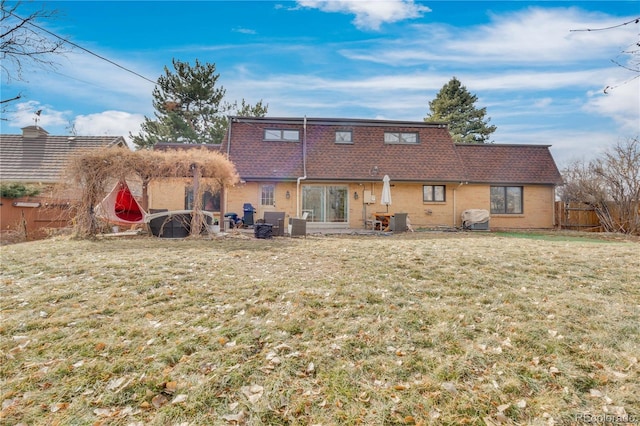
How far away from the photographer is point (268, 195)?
1602 centimetres

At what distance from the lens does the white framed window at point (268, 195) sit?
16.0m

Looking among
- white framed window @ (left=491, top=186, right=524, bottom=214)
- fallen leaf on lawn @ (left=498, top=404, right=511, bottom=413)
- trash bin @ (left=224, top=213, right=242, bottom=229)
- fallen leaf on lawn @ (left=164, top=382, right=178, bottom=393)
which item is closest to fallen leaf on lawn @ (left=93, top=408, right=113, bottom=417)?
fallen leaf on lawn @ (left=164, top=382, right=178, bottom=393)

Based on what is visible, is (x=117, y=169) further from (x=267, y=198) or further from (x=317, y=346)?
(x=317, y=346)

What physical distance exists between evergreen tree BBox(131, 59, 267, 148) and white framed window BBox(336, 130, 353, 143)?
14.6 m

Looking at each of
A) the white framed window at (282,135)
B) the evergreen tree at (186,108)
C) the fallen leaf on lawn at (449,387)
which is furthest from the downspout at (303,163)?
the evergreen tree at (186,108)

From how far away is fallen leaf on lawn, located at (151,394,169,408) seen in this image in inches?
91.5

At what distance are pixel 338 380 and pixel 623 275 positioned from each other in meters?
5.95

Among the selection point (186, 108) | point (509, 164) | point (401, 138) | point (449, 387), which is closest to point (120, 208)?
point (449, 387)

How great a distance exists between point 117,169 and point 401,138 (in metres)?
13.3

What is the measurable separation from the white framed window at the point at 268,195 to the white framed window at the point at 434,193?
307 inches

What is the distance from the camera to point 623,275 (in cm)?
557

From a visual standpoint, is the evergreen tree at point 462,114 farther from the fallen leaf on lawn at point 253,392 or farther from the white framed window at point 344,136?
the fallen leaf on lawn at point 253,392

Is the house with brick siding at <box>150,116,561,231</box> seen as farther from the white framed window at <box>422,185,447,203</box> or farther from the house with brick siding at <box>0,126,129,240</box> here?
the house with brick siding at <box>0,126,129,240</box>

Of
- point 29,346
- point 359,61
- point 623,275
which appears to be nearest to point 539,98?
point 359,61
